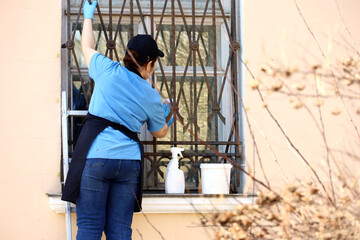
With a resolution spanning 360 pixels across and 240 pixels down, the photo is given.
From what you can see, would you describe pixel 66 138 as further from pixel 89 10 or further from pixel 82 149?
pixel 89 10

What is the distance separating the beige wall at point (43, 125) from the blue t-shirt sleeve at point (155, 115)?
0.65 meters

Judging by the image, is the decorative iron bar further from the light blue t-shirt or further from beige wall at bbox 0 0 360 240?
the light blue t-shirt

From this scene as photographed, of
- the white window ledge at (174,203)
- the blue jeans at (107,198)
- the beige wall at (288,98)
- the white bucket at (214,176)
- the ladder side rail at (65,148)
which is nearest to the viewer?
the blue jeans at (107,198)

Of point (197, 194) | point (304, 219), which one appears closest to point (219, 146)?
point (197, 194)

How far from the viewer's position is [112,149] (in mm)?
3164

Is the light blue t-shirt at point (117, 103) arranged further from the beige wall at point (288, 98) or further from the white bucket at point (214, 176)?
the beige wall at point (288, 98)

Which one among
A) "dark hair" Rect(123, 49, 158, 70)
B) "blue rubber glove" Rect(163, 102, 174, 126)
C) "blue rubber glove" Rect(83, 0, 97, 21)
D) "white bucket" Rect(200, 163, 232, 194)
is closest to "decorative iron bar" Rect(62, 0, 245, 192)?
"blue rubber glove" Rect(163, 102, 174, 126)

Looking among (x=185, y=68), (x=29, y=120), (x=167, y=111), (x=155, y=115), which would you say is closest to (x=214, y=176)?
(x=167, y=111)

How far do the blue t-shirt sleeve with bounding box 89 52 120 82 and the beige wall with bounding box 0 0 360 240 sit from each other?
0.60 metres

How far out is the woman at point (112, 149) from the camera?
313 centimetres

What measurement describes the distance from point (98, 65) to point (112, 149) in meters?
0.48

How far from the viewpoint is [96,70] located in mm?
3242

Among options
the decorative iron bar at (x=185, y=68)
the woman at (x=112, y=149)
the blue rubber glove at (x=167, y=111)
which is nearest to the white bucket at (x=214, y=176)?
the decorative iron bar at (x=185, y=68)

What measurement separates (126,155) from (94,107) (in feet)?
1.06
